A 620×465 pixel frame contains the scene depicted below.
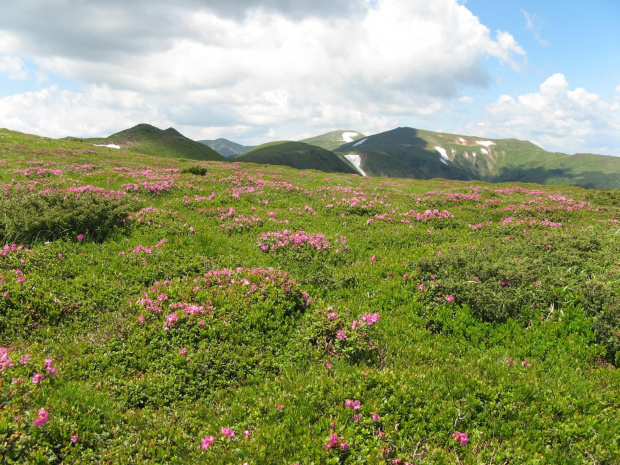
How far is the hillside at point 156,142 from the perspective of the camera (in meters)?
103

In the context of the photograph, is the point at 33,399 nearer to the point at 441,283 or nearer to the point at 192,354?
the point at 192,354

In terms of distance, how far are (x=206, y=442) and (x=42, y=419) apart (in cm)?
221

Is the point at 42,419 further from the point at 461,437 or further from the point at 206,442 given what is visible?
the point at 461,437

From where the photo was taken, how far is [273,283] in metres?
8.66

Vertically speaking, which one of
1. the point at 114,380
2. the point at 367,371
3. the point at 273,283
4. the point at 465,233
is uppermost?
the point at 465,233

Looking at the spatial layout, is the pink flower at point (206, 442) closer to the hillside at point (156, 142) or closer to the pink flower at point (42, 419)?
the pink flower at point (42, 419)

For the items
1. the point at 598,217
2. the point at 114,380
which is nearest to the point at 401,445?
the point at 114,380

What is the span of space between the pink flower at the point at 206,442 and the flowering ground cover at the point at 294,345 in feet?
0.18

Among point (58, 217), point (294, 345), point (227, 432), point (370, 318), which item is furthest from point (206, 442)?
point (58, 217)

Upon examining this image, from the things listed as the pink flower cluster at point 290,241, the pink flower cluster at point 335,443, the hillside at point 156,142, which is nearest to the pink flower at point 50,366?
the pink flower cluster at point 335,443

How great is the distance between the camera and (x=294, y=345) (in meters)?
7.02

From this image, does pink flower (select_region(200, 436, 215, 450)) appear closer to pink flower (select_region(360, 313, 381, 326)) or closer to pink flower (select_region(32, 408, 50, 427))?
pink flower (select_region(32, 408, 50, 427))

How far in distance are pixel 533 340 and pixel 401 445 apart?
4.55 metres

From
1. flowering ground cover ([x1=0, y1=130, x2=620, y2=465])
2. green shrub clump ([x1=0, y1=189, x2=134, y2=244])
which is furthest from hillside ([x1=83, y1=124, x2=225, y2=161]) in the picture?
flowering ground cover ([x1=0, y1=130, x2=620, y2=465])
